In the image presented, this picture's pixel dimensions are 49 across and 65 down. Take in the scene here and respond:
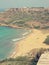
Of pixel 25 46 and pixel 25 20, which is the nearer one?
pixel 25 46

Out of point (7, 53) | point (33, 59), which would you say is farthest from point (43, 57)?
point (7, 53)

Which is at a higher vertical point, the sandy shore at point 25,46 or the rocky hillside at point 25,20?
the sandy shore at point 25,46

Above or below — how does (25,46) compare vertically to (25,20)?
above

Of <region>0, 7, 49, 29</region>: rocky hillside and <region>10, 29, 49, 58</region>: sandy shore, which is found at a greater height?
<region>10, 29, 49, 58</region>: sandy shore

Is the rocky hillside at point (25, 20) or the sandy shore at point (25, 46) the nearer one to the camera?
the sandy shore at point (25, 46)

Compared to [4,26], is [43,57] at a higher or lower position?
higher

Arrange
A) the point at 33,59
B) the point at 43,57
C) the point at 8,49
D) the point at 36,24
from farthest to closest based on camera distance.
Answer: the point at 36,24 < the point at 8,49 < the point at 33,59 < the point at 43,57

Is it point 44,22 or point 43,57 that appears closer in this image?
point 43,57

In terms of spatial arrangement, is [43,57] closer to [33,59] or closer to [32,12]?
[33,59]

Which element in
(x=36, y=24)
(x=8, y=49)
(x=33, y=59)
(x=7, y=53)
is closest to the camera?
(x=33, y=59)

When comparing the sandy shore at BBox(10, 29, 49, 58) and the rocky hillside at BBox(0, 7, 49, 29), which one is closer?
the sandy shore at BBox(10, 29, 49, 58)
